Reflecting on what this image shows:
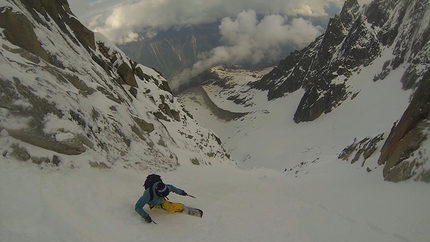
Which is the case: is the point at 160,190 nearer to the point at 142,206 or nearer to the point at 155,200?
the point at 155,200

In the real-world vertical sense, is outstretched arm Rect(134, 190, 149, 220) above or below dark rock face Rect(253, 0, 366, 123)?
below

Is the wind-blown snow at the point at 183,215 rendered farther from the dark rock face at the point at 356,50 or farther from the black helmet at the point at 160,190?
the dark rock face at the point at 356,50

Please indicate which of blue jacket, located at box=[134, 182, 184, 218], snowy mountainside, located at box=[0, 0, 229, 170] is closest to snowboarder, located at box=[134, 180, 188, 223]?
blue jacket, located at box=[134, 182, 184, 218]

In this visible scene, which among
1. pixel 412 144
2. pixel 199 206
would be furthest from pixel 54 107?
pixel 412 144

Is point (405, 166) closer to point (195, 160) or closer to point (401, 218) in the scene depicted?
point (401, 218)

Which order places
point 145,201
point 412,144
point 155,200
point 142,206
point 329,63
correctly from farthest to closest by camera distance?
point 329,63 → point 412,144 → point 155,200 → point 145,201 → point 142,206

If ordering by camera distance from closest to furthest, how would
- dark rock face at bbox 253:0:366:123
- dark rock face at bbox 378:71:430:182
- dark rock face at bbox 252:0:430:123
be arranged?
dark rock face at bbox 378:71:430:182, dark rock face at bbox 252:0:430:123, dark rock face at bbox 253:0:366:123

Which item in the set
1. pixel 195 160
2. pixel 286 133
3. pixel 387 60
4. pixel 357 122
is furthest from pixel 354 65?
pixel 195 160

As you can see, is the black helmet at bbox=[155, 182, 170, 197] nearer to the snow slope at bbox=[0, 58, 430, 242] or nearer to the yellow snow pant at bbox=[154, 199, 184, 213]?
the yellow snow pant at bbox=[154, 199, 184, 213]

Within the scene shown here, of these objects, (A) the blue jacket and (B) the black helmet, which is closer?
(A) the blue jacket
